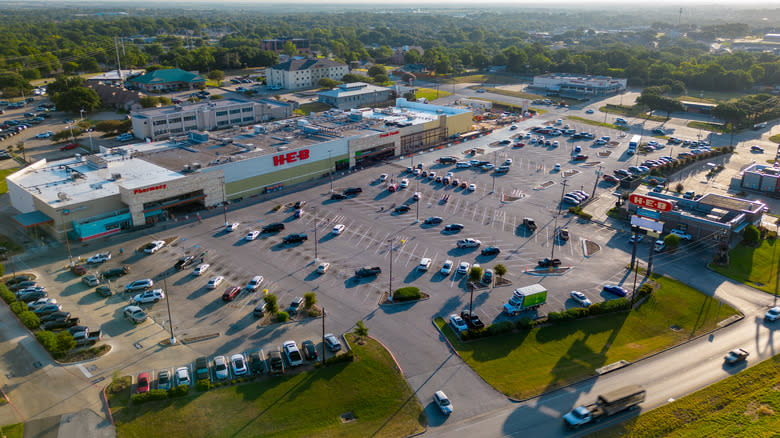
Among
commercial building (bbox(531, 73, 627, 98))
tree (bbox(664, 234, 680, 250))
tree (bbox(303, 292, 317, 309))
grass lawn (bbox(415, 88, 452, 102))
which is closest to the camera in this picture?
tree (bbox(303, 292, 317, 309))

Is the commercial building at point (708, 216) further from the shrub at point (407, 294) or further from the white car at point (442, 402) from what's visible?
the white car at point (442, 402)

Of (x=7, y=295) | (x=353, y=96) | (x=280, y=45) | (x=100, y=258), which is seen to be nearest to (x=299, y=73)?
(x=353, y=96)

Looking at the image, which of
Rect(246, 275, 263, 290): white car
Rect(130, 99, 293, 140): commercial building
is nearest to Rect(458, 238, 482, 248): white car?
Rect(246, 275, 263, 290): white car

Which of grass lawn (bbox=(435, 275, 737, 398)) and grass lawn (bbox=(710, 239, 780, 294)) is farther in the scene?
grass lawn (bbox=(710, 239, 780, 294))

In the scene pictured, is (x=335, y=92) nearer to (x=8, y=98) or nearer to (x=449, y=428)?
(x=8, y=98)

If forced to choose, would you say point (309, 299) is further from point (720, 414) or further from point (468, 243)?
point (720, 414)

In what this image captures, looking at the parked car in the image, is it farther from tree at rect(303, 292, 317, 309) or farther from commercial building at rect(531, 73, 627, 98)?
commercial building at rect(531, 73, 627, 98)
